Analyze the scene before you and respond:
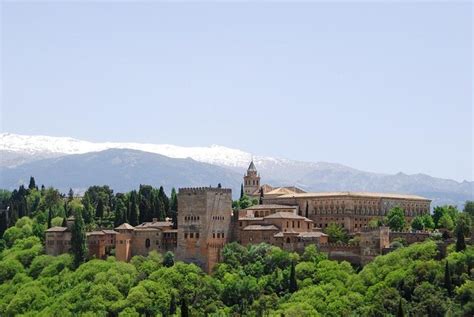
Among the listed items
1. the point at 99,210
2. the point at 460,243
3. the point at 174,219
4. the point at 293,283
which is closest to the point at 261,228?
the point at 174,219

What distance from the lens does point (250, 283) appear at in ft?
259

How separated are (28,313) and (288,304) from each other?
2198 centimetres

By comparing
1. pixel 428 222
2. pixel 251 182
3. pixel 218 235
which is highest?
pixel 251 182

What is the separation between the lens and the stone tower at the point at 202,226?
8438 cm

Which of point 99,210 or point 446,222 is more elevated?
point 99,210

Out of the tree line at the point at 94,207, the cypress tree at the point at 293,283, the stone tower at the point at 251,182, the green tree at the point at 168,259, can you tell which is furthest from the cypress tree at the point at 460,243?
the stone tower at the point at 251,182

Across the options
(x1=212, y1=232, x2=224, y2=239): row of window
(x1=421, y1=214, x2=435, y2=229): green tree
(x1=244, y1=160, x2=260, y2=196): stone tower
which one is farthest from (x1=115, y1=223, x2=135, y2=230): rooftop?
(x1=244, y1=160, x2=260, y2=196): stone tower

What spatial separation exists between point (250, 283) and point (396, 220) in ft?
63.3

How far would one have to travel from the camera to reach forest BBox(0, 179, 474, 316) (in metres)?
71.6

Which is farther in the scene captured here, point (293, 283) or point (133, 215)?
point (133, 215)

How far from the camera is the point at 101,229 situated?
309 feet

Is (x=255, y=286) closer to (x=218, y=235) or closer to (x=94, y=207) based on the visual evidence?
(x=218, y=235)

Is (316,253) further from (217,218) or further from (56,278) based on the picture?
(56,278)

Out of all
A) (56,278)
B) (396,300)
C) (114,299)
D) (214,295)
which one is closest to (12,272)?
(56,278)
